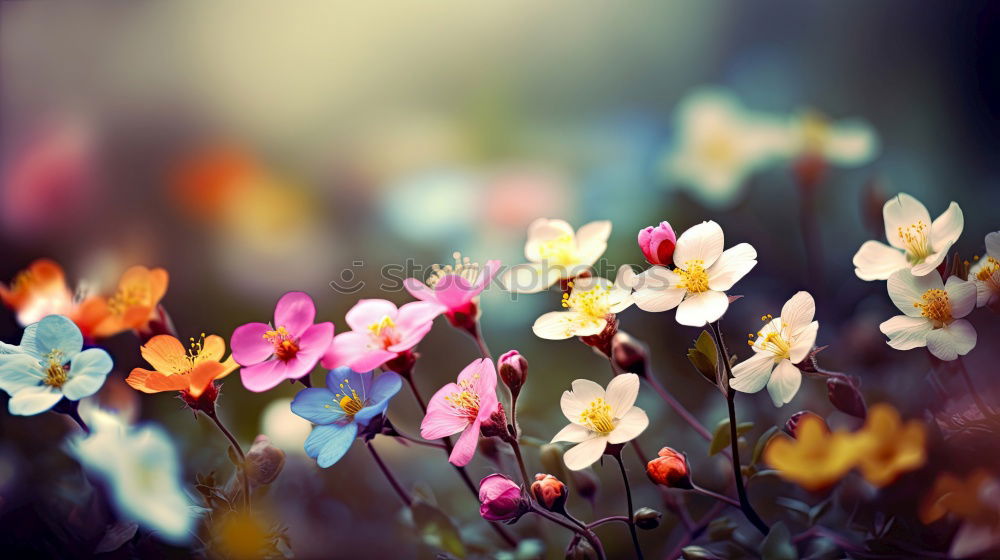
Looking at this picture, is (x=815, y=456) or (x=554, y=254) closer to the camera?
(x=815, y=456)

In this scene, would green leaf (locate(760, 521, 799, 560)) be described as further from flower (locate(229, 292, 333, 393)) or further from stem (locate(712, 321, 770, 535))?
flower (locate(229, 292, 333, 393))

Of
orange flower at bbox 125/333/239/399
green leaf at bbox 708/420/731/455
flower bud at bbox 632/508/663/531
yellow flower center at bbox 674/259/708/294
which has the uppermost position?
yellow flower center at bbox 674/259/708/294

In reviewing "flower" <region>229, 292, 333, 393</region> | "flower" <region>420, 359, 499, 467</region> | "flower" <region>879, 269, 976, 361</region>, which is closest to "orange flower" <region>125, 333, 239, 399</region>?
"flower" <region>229, 292, 333, 393</region>

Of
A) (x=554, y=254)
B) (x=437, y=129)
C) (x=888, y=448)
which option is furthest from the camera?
(x=437, y=129)

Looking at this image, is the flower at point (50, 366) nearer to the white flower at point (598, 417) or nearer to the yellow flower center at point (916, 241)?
the white flower at point (598, 417)

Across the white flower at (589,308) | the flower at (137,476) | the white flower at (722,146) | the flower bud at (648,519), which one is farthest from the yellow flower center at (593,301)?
the white flower at (722,146)

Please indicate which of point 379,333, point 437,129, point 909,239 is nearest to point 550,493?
point 379,333

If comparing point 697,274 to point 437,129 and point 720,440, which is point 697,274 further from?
point 437,129
